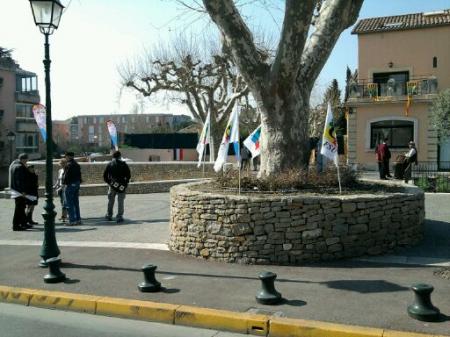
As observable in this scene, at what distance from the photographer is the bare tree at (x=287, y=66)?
30.5 feet

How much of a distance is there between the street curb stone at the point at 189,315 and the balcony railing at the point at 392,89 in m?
29.0

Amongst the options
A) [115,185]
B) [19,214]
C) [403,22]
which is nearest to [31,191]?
[19,214]

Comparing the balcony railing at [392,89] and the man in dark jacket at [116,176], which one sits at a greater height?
the balcony railing at [392,89]

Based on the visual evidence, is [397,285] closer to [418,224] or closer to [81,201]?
[418,224]

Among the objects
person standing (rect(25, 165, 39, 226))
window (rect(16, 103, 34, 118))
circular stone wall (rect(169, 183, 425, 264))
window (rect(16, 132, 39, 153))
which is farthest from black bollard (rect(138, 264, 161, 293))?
window (rect(16, 103, 34, 118))

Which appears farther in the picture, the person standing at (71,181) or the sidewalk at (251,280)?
the person standing at (71,181)

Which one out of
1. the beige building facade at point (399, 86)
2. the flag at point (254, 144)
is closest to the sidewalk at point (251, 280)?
the flag at point (254, 144)

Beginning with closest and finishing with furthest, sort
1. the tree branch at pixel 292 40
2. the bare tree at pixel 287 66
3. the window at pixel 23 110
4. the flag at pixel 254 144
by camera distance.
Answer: the tree branch at pixel 292 40
the bare tree at pixel 287 66
the flag at pixel 254 144
the window at pixel 23 110

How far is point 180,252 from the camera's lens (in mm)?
8711

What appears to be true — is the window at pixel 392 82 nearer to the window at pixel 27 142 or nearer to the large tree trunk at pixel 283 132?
the large tree trunk at pixel 283 132

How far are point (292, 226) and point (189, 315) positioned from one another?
2.72 m

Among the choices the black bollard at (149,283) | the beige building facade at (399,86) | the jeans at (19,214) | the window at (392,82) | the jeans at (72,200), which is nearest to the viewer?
the black bollard at (149,283)

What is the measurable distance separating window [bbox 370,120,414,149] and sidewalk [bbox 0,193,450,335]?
22.7m

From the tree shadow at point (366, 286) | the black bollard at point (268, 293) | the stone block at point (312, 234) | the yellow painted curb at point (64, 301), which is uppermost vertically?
the stone block at point (312, 234)
